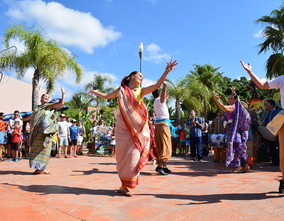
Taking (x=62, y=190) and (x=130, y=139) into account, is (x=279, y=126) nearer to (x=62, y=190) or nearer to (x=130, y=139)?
(x=130, y=139)

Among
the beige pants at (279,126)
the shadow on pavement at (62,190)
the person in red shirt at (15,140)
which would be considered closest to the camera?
the beige pants at (279,126)

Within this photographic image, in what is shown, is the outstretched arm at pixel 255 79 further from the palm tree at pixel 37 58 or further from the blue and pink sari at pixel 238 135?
the palm tree at pixel 37 58

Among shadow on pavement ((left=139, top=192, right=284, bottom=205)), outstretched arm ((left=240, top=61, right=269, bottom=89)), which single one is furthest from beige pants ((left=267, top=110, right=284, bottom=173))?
shadow on pavement ((left=139, top=192, right=284, bottom=205))

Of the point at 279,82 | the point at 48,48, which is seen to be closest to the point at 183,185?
the point at 279,82

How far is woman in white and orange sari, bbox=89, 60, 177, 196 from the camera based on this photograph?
11.9ft

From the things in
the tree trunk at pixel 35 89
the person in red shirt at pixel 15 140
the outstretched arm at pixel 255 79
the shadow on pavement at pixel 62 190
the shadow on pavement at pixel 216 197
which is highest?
the tree trunk at pixel 35 89

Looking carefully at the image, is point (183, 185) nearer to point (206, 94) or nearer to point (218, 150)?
point (218, 150)

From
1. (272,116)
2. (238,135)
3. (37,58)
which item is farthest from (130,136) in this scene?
(37,58)

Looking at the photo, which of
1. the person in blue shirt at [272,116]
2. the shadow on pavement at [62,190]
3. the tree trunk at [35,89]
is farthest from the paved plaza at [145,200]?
the tree trunk at [35,89]

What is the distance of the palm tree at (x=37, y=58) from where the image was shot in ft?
45.1

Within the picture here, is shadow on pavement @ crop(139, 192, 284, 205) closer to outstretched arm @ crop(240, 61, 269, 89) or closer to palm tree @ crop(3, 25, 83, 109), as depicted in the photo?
outstretched arm @ crop(240, 61, 269, 89)

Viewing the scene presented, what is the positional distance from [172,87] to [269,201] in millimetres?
20843

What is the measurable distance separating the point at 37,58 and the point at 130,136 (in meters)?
11.8

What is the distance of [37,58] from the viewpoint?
13766mm
